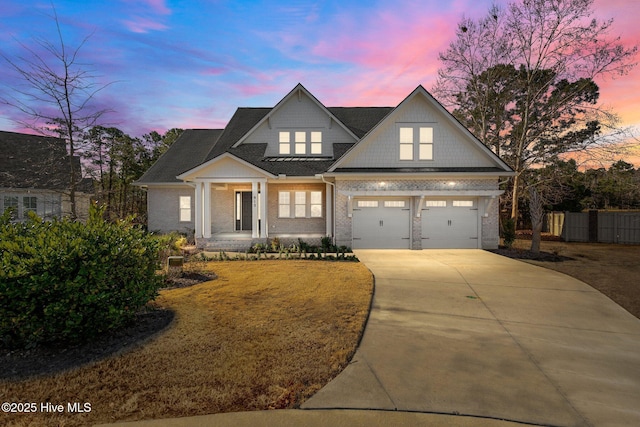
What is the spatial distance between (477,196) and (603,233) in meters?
9.46

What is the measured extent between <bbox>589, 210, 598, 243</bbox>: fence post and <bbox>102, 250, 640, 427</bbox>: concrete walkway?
1365 cm

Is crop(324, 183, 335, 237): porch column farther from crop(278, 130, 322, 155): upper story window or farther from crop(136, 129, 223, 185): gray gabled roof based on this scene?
crop(136, 129, 223, 185): gray gabled roof

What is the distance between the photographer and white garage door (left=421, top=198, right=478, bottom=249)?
14.6 metres

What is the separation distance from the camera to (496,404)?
10.5 ft

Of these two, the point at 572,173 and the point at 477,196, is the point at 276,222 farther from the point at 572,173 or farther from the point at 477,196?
the point at 572,173

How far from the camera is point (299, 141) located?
686 inches

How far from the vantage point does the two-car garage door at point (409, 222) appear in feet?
48.0

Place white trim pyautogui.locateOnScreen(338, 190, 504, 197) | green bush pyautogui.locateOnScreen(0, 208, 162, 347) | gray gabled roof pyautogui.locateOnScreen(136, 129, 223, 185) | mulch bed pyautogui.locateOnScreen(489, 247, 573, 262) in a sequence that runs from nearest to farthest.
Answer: green bush pyautogui.locateOnScreen(0, 208, 162, 347) → mulch bed pyautogui.locateOnScreen(489, 247, 573, 262) → white trim pyautogui.locateOnScreen(338, 190, 504, 197) → gray gabled roof pyautogui.locateOnScreen(136, 129, 223, 185)

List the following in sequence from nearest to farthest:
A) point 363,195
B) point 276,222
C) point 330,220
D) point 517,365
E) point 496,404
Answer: point 496,404, point 517,365, point 363,195, point 330,220, point 276,222

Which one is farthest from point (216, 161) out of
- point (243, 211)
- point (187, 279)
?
point (187, 279)

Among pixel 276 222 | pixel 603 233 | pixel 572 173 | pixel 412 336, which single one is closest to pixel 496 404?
pixel 412 336

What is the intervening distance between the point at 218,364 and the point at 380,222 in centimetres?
1159

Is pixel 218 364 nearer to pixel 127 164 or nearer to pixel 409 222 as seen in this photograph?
pixel 409 222

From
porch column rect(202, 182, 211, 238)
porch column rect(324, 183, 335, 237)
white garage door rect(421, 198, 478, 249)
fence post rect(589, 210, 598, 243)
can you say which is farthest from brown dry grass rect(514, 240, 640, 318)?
porch column rect(202, 182, 211, 238)
